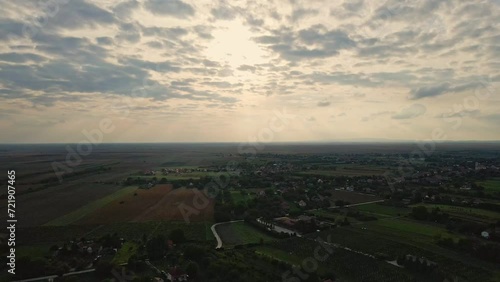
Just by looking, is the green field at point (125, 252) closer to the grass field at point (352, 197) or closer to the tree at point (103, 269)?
the tree at point (103, 269)

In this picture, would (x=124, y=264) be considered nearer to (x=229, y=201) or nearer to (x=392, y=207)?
(x=229, y=201)

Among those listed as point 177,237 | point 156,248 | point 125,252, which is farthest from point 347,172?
point 125,252

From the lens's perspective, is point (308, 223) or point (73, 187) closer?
point (308, 223)

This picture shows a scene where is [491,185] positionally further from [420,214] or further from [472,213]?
[420,214]

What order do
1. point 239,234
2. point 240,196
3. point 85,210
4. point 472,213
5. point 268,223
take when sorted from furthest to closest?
point 240,196, point 85,210, point 472,213, point 268,223, point 239,234

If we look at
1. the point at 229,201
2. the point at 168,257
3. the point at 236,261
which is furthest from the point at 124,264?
the point at 229,201

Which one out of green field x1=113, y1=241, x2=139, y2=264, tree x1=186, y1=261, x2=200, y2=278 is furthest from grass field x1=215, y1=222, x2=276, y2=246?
green field x1=113, y1=241, x2=139, y2=264

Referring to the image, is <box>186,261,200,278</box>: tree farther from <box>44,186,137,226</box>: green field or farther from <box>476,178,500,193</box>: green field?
<box>476,178,500,193</box>: green field
